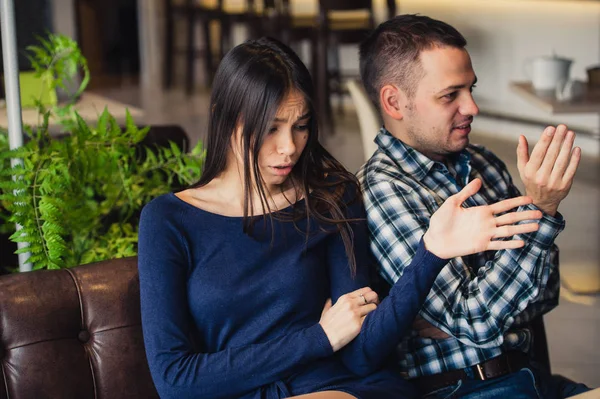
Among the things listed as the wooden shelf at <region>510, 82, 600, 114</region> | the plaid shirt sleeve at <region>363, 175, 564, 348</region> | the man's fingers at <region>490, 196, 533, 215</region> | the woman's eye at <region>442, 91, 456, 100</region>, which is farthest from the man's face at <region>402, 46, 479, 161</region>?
the wooden shelf at <region>510, 82, 600, 114</region>

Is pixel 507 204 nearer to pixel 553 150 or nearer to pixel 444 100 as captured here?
pixel 553 150

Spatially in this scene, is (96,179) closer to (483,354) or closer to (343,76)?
(483,354)

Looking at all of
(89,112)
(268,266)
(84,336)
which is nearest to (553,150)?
(268,266)

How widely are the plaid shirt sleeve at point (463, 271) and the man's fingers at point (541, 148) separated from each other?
8 cm

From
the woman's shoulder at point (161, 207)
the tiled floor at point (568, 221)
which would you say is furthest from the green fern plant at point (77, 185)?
the tiled floor at point (568, 221)

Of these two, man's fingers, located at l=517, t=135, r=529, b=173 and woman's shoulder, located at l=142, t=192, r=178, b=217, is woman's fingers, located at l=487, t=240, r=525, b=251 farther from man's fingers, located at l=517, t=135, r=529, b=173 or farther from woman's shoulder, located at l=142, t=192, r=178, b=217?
woman's shoulder, located at l=142, t=192, r=178, b=217

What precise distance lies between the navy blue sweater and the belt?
4.1 inches

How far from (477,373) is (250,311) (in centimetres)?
45

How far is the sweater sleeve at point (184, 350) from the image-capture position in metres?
1.48

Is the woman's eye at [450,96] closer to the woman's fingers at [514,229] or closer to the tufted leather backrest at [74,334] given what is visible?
the woman's fingers at [514,229]

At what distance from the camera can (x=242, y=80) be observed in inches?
61.3

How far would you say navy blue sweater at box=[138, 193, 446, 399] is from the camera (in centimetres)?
149

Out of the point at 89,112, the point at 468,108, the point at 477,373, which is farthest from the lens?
the point at 89,112

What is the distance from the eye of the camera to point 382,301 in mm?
1540
